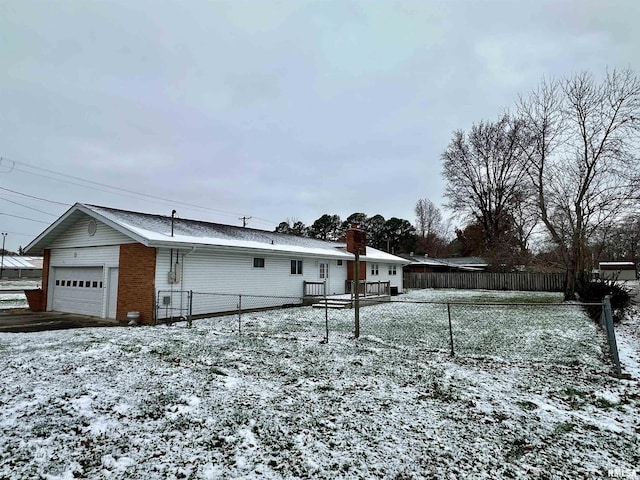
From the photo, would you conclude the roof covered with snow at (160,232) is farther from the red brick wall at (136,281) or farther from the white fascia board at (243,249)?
the red brick wall at (136,281)

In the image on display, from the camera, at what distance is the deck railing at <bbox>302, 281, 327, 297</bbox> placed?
1845 centimetres

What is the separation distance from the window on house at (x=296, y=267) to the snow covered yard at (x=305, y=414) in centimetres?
1038

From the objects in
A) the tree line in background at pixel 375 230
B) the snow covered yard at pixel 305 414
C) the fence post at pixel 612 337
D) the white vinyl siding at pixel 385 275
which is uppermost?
the tree line in background at pixel 375 230

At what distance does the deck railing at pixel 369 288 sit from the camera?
1980 cm

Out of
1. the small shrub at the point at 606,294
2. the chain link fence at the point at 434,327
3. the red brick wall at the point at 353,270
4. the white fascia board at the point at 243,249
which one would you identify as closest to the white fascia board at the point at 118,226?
the white fascia board at the point at 243,249

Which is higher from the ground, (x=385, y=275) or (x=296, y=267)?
(x=296, y=267)

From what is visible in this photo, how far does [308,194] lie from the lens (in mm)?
41375

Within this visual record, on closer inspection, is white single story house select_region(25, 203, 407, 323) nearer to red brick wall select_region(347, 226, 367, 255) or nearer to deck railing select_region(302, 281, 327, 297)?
red brick wall select_region(347, 226, 367, 255)

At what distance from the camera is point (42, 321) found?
38.7ft

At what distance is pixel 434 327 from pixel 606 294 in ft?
27.7

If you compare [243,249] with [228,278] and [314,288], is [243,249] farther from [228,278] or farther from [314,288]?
[314,288]

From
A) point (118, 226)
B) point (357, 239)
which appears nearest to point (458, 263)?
point (357, 239)

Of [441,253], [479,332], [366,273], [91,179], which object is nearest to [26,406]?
[479,332]

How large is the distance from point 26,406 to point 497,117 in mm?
37427
